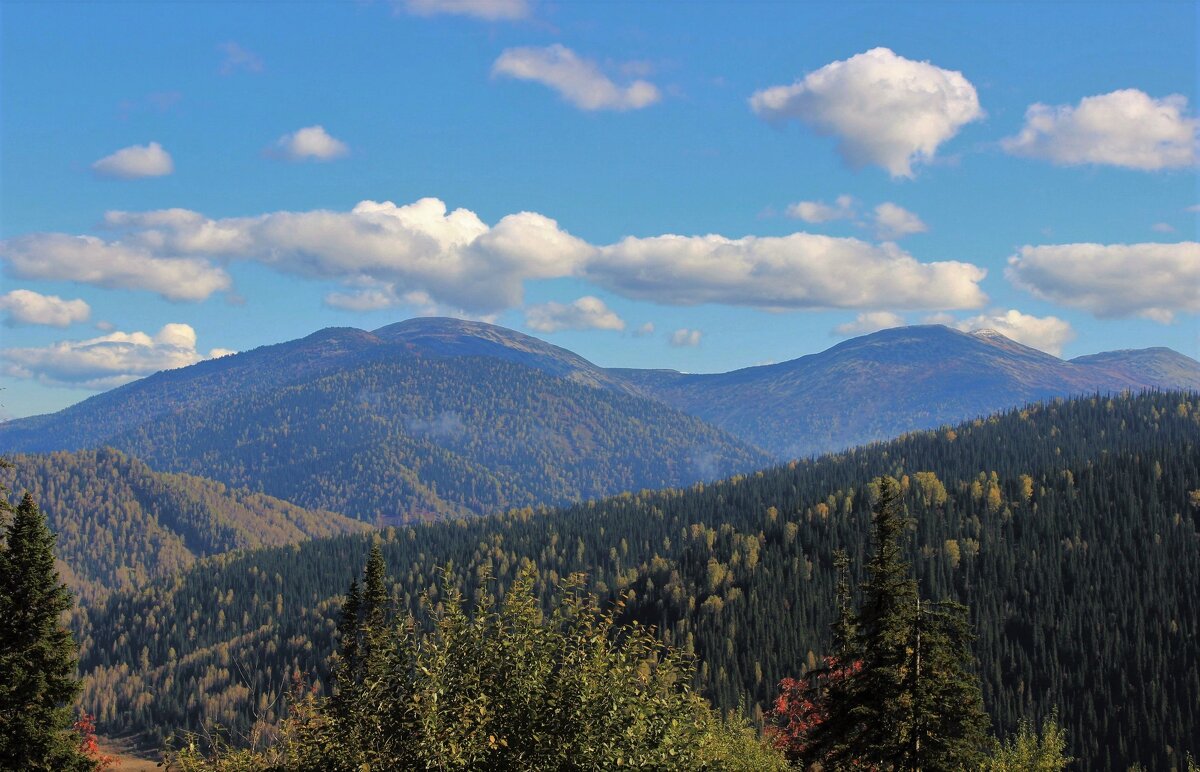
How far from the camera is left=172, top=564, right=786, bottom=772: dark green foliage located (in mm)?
24844

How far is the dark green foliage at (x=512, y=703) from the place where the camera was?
81.5 feet

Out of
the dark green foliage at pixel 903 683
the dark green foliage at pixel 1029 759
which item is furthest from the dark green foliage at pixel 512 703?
the dark green foliage at pixel 1029 759

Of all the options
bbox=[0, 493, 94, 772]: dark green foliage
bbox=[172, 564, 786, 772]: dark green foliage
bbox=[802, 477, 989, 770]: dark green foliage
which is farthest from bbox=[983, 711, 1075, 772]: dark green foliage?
bbox=[0, 493, 94, 772]: dark green foliage

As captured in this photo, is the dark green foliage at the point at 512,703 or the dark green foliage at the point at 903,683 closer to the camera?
the dark green foliage at the point at 512,703

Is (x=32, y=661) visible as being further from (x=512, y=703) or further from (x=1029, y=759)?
(x=1029, y=759)

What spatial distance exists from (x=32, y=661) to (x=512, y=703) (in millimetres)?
42958

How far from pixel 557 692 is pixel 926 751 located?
111 feet

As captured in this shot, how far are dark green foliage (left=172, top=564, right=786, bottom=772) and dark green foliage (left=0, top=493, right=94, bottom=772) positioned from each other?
35.5 m

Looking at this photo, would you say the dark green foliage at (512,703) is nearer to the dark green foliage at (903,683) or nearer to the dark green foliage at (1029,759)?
the dark green foliage at (903,683)

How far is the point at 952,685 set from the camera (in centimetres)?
5228

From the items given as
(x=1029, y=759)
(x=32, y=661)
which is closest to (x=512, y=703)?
(x=32, y=661)

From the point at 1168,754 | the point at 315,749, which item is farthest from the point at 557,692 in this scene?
the point at 1168,754

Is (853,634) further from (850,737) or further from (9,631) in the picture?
(9,631)

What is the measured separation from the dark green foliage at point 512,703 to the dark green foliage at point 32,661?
35516mm
